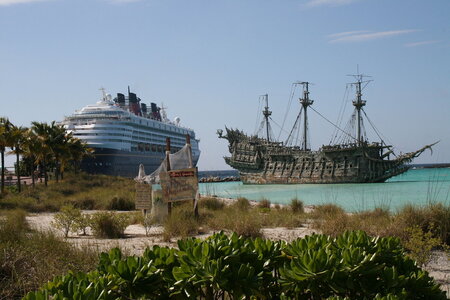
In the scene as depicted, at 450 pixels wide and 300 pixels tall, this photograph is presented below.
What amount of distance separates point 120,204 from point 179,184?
7995 millimetres

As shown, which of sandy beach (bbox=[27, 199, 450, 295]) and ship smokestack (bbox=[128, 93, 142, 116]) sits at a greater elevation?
ship smokestack (bbox=[128, 93, 142, 116])

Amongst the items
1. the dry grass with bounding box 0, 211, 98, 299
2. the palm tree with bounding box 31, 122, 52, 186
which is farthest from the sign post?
the palm tree with bounding box 31, 122, 52, 186

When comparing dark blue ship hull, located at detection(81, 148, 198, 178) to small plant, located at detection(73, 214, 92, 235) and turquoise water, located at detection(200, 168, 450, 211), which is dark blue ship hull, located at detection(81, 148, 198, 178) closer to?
turquoise water, located at detection(200, 168, 450, 211)

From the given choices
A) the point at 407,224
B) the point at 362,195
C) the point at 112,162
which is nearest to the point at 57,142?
the point at 362,195

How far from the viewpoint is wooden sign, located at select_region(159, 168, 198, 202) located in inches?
472

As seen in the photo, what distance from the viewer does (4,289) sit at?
483 centimetres

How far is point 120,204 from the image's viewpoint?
1941cm

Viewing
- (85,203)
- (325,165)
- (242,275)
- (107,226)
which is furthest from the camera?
(325,165)

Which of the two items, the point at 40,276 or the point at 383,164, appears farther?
the point at 383,164

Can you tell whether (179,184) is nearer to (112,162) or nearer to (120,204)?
(120,204)

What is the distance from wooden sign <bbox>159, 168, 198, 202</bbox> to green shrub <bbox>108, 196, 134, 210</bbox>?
792cm

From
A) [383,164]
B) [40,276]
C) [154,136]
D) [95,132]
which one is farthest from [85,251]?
[154,136]

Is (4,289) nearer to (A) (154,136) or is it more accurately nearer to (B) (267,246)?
(B) (267,246)

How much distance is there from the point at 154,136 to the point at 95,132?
44.1 feet
